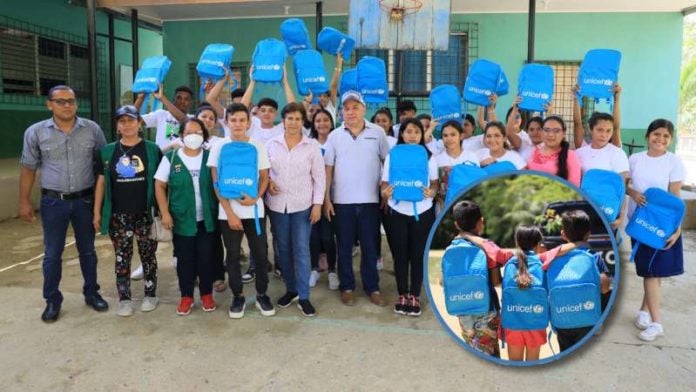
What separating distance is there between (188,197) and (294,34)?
2068mm

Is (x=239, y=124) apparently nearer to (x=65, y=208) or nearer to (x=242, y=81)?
(x=65, y=208)

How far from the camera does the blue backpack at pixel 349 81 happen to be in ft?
15.1

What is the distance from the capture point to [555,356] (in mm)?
1116

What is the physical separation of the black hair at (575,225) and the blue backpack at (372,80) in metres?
3.61

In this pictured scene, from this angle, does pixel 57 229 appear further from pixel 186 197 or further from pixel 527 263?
pixel 527 263

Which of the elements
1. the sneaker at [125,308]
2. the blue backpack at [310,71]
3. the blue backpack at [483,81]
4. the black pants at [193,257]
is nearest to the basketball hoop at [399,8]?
the blue backpack at [310,71]

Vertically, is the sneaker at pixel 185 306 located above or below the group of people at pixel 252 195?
below

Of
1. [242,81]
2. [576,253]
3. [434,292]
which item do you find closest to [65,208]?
[434,292]

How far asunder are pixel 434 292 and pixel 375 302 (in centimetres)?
271

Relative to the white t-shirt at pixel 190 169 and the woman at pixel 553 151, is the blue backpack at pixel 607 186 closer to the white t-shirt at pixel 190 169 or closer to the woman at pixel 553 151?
the woman at pixel 553 151

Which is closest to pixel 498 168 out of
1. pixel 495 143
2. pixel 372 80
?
pixel 495 143

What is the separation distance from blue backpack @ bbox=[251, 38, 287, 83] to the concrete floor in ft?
5.59

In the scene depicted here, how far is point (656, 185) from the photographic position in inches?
123

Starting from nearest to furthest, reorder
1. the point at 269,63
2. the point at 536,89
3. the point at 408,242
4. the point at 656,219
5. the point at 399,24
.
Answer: the point at 656,219 → the point at 408,242 → the point at 536,89 → the point at 269,63 → the point at 399,24
